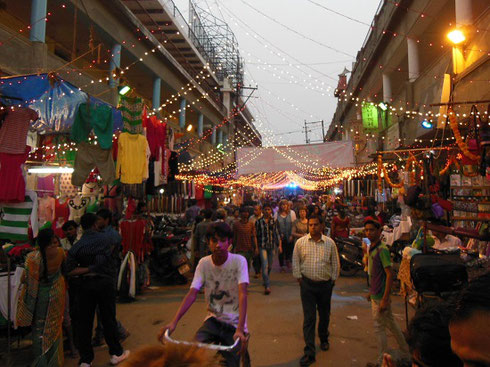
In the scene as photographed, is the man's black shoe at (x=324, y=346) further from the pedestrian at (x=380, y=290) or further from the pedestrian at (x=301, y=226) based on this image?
the pedestrian at (x=301, y=226)

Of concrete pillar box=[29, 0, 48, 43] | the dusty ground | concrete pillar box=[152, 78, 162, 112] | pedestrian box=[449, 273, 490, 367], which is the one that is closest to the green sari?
the dusty ground

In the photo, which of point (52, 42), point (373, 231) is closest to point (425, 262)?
point (373, 231)

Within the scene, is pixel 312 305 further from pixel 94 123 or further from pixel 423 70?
pixel 423 70

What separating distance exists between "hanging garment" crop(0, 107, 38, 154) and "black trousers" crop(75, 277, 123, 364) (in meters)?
2.17

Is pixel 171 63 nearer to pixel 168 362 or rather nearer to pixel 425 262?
pixel 425 262

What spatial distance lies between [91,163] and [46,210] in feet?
6.76

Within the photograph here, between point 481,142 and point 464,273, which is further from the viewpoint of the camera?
point 481,142

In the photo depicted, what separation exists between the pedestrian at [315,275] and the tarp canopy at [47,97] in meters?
4.11

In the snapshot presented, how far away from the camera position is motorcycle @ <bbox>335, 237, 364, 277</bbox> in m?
8.80

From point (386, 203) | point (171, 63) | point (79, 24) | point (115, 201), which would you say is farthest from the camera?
point (171, 63)

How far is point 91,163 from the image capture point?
6023 mm

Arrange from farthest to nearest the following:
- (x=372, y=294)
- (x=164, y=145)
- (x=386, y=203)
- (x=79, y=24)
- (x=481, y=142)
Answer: (x=386, y=203), (x=79, y=24), (x=164, y=145), (x=481, y=142), (x=372, y=294)

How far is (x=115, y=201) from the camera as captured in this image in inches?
322

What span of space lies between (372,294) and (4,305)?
15.1 feet
